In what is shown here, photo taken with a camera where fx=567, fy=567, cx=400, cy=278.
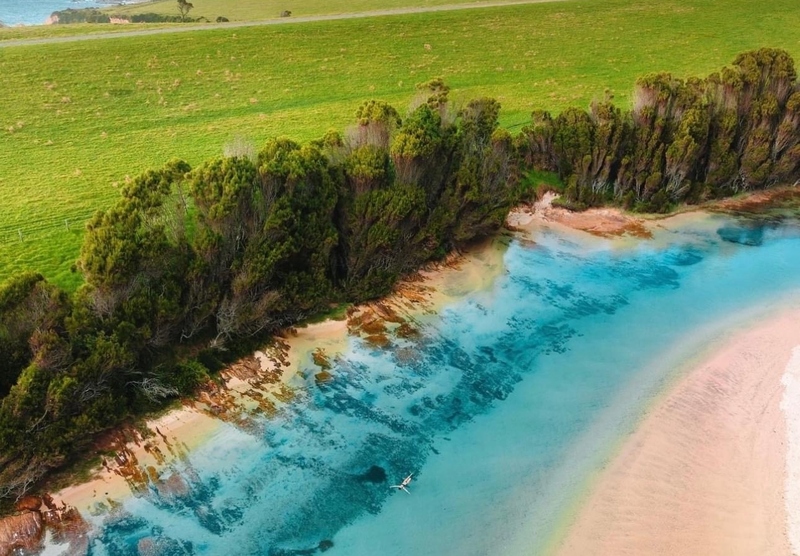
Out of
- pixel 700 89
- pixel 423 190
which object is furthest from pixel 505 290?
pixel 700 89

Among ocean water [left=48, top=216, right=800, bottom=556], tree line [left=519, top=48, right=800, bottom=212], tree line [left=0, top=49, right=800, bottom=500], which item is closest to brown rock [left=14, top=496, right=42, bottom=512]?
tree line [left=0, top=49, right=800, bottom=500]

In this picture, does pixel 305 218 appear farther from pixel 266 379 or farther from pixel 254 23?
pixel 254 23

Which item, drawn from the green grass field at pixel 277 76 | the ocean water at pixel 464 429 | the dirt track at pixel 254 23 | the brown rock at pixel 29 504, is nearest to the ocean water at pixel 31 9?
the dirt track at pixel 254 23

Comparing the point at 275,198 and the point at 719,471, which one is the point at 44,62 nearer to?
the point at 275,198

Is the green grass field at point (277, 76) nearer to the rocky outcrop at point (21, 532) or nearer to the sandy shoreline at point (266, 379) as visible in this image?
the sandy shoreline at point (266, 379)

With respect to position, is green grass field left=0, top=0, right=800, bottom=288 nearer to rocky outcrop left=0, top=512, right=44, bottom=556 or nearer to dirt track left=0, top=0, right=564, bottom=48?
dirt track left=0, top=0, right=564, bottom=48
